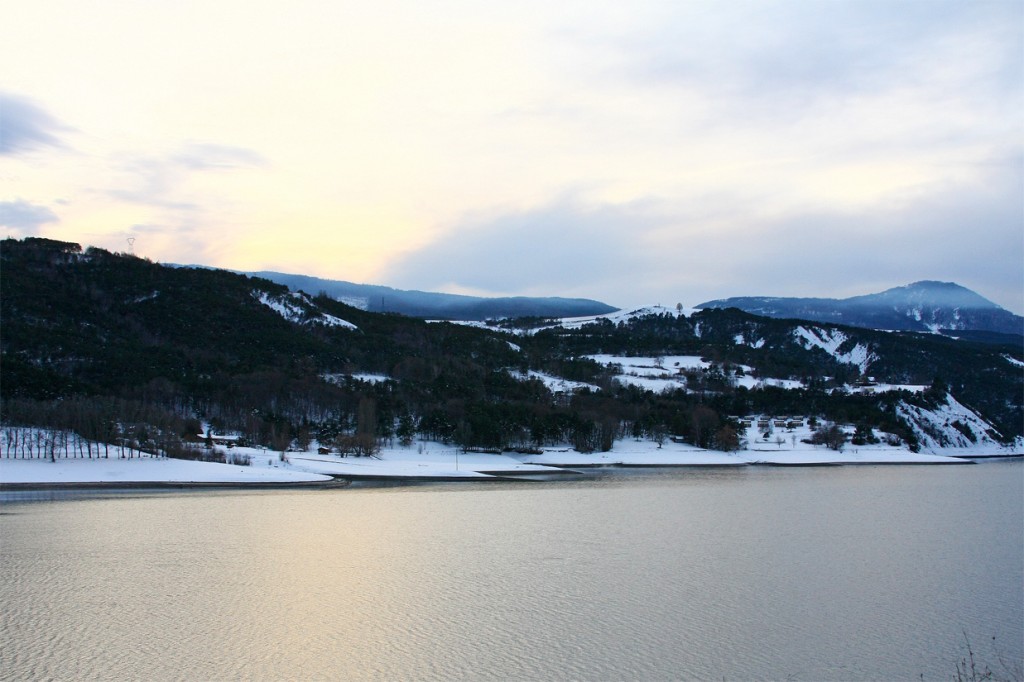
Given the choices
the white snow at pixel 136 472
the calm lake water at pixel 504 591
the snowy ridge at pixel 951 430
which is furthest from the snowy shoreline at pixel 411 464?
the calm lake water at pixel 504 591

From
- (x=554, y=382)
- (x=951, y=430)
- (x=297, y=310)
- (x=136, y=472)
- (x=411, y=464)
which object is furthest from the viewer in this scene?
(x=297, y=310)

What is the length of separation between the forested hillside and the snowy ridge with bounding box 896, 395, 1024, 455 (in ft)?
6.72

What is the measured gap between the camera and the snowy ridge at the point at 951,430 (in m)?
112

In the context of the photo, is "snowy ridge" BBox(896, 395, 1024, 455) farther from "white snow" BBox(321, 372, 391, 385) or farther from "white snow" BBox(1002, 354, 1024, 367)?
"white snow" BBox(321, 372, 391, 385)

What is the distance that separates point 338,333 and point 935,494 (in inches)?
3903

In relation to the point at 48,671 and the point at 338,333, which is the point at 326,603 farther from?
the point at 338,333

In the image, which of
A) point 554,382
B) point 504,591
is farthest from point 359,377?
point 504,591

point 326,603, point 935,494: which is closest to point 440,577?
point 326,603

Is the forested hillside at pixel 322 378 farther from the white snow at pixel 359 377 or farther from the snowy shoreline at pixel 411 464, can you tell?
the snowy shoreline at pixel 411 464

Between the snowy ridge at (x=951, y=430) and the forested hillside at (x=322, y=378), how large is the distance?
2047mm

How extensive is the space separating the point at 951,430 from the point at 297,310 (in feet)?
326

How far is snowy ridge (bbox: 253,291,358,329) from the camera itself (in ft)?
445

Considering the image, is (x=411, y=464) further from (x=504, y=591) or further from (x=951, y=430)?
(x=951, y=430)

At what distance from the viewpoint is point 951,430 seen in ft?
380
